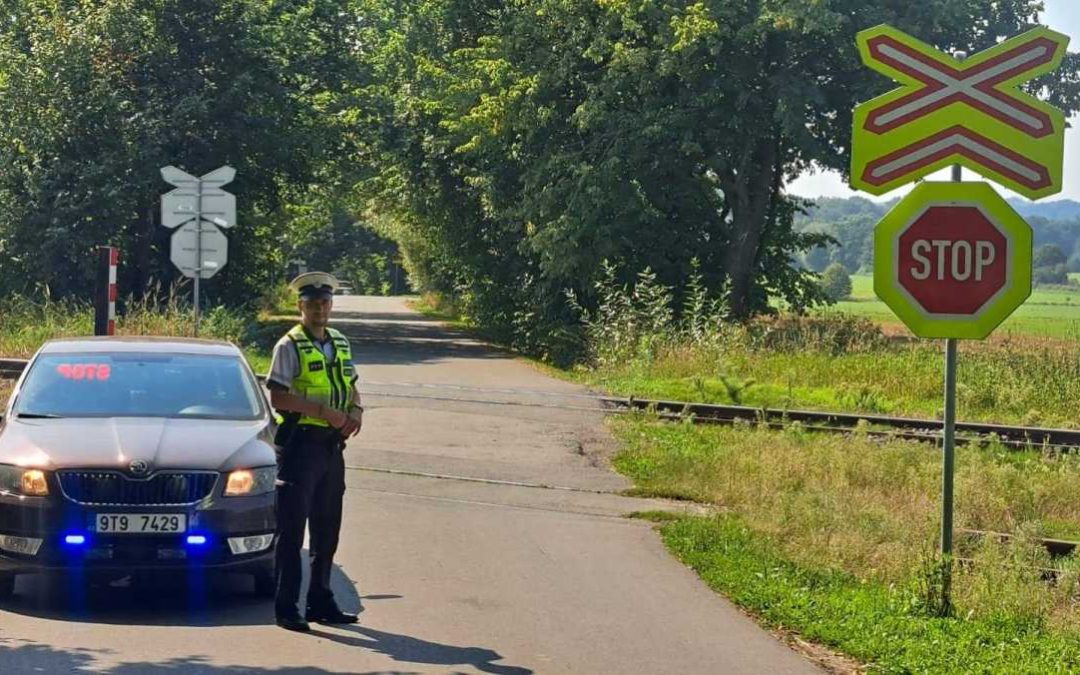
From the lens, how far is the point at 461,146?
119 ft

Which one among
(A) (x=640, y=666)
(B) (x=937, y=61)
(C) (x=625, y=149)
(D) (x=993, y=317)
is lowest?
(A) (x=640, y=666)

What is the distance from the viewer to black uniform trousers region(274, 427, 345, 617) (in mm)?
8062

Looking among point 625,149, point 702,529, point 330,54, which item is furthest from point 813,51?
point 702,529

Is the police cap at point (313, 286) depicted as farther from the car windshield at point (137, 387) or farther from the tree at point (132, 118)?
the tree at point (132, 118)

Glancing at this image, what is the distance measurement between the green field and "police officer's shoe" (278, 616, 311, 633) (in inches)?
471

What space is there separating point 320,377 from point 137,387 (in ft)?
6.74

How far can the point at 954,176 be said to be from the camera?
346 inches

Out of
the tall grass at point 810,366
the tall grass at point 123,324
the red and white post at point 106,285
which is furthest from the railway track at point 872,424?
the tall grass at point 123,324

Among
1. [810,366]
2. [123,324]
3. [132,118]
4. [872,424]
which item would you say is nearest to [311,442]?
[872,424]

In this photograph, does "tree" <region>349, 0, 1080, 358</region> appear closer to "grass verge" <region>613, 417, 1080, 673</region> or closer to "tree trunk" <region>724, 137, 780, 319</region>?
"tree trunk" <region>724, 137, 780, 319</region>

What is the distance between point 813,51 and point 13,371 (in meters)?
17.5

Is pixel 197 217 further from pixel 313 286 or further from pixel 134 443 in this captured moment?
pixel 313 286

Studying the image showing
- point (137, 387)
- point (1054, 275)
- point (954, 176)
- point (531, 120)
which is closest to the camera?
point (954, 176)

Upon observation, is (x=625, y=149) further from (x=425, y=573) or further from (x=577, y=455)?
(x=425, y=573)
